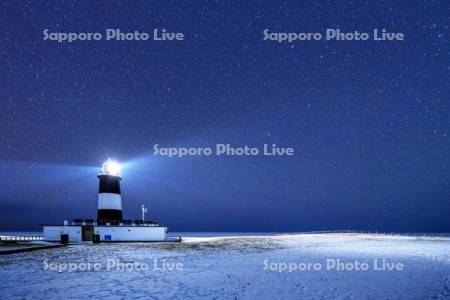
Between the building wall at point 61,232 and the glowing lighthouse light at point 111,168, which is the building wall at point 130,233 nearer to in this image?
the building wall at point 61,232

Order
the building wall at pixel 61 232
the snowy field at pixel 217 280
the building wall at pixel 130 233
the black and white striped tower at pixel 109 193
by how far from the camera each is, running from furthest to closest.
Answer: the black and white striped tower at pixel 109 193 → the building wall at pixel 61 232 → the building wall at pixel 130 233 → the snowy field at pixel 217 280

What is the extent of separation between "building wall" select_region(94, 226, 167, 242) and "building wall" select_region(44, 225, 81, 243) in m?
2.10

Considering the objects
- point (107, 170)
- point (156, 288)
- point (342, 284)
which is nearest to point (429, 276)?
point (342, 284)

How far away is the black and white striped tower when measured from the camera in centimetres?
3212

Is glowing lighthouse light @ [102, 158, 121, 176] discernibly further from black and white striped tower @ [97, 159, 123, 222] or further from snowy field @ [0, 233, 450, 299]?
snowy field @ [0, 233, 450, 299]

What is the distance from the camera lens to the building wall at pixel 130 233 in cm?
2927

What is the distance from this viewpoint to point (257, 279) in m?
11.5

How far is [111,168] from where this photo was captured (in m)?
33.7

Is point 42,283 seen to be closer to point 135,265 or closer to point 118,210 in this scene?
point 135,265

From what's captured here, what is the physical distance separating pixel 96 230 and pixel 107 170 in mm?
6901

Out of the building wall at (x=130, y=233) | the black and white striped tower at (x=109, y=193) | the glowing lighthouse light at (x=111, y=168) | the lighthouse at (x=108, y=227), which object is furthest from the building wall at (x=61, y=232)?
the glowing lighthouse light at (x=111, y=168)

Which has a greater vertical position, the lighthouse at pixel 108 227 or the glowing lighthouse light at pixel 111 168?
the glowing lighthouse light at pixel 111 168

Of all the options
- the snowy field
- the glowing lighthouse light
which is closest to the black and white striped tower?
the glowing lighthouse light

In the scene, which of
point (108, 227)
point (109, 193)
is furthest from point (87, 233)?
point (109, 193)
